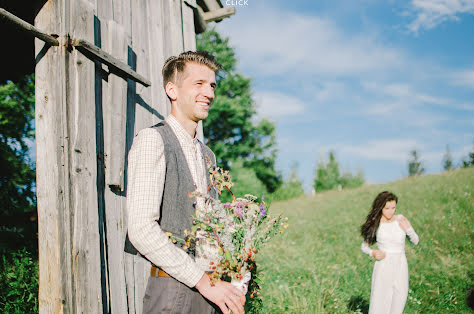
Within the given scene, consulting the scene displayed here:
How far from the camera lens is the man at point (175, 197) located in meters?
1.64

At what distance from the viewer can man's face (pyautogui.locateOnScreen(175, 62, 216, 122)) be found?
217cm

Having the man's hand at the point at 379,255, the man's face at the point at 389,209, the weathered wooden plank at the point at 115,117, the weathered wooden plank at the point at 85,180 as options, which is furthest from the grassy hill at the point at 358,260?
the weathered wooden plank at the point at 115,117

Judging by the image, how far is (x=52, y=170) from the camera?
2189 millimetres

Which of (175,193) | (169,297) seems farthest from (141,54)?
(169,297)

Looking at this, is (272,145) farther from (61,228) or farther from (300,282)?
(61,228)

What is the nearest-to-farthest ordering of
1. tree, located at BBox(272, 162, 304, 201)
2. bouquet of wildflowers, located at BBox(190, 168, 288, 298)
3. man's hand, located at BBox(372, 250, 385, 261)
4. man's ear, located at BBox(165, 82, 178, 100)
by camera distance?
1. bouquet of wildflowers, located at BBox(190, 168, 288, 298)
2. man's ear, located at BBox(165, 82, 178, 100)
3. man's hand, located at BBox(372, 250, 385, 261)
4. tree, located at BBox(272, 162, 304, 201)

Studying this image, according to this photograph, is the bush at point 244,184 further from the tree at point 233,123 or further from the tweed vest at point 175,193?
the tweed vest at point 175,193

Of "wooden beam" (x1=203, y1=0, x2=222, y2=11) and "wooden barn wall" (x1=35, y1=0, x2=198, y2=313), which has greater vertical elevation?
"wooden beam" (x1=203, y1=0, x2=222, y2=11)

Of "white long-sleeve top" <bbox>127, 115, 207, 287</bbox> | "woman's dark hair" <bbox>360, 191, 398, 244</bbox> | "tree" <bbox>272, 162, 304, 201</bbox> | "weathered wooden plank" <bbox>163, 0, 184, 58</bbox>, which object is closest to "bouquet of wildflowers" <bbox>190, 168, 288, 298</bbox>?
"white long-sleeve top" <bbox>127, 115, 207, 287</bbox>

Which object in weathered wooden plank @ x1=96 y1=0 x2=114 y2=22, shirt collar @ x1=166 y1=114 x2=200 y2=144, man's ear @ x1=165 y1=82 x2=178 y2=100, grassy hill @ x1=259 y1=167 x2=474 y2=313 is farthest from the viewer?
grassy hill @ x1=259 y1=167 x2=474 y2=313

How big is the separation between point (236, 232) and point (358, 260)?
7481 millimetres

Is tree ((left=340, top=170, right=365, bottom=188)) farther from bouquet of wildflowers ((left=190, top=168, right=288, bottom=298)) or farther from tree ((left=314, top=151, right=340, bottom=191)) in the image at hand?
bouquet of wildflowers ((left=190, top=168, right=288, bottom=298))

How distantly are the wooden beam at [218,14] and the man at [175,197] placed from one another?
3.38 meters

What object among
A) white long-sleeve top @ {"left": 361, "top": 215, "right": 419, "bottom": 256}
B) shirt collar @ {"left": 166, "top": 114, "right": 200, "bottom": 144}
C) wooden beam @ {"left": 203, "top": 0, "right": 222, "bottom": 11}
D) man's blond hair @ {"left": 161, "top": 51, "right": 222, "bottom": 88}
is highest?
wooden beam @ {"left": 203, "top": 0, "right": 222, "bottom": 11}
